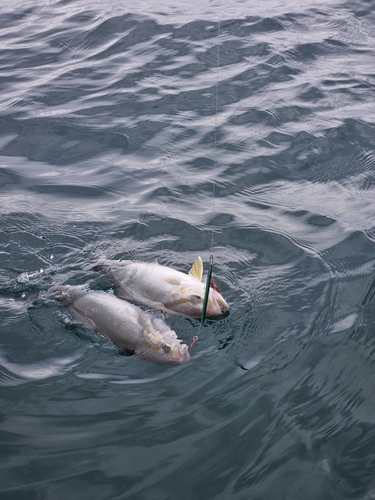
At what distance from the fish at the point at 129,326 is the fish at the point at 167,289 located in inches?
6.5

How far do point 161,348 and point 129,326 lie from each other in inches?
11.8

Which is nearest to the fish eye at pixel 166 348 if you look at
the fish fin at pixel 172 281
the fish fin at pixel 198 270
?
the fish fin at pixel 172 281

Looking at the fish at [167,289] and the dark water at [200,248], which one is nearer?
the dark water at [200,248]

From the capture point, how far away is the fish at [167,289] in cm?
475

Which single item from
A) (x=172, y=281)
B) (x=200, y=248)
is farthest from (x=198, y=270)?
(x=200, y=248)

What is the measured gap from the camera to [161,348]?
4430 mm

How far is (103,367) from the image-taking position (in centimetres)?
456

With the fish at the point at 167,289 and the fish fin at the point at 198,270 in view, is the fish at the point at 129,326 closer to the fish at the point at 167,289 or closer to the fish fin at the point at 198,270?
the fish at the point at 167,289

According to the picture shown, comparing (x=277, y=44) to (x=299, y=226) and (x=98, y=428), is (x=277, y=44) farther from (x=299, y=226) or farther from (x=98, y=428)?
(x=98, y=428)

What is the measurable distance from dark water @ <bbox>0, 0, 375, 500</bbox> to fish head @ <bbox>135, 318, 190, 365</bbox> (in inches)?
4.2

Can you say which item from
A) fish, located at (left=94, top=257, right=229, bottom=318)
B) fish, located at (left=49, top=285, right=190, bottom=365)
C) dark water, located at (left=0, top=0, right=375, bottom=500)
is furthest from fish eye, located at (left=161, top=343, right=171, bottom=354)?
fish, located at (left=94, top=257, right=229, bottom=318)

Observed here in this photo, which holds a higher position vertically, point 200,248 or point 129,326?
point 129,326

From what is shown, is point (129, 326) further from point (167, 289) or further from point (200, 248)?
point (200, 248)

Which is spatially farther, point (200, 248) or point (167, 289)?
point (200, 248)
